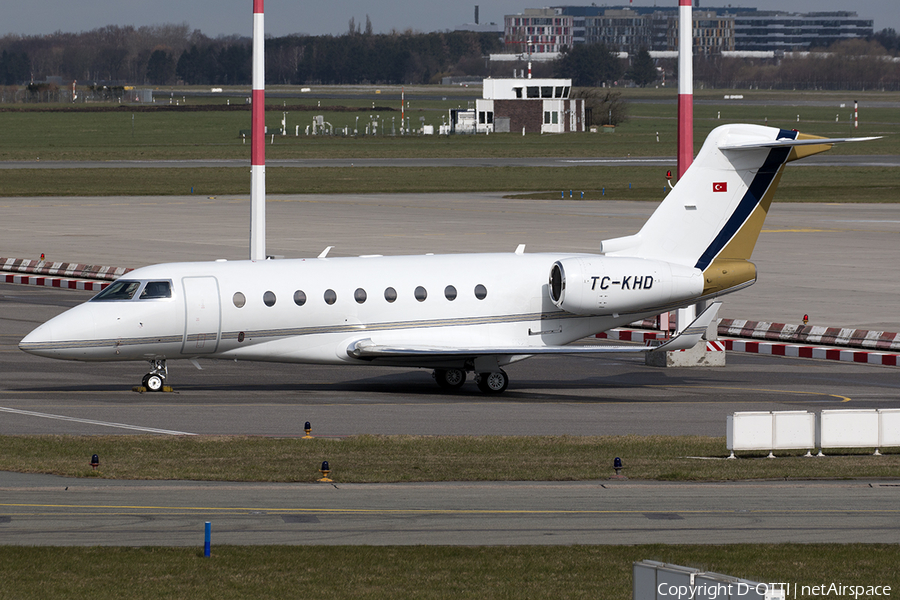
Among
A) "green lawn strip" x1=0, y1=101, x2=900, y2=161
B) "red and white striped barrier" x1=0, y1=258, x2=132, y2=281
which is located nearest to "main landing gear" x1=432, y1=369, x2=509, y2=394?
"red and white striped barrier" x1=0, y1=258, x2=132, y2=281

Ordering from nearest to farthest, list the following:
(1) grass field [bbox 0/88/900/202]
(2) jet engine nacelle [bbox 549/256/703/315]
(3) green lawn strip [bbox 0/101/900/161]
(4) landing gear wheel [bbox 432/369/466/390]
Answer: (2) jet engine nacelle [bbox 549/256/703/315], (4) landing gear wheel [bbox 432/369/466/390], (1) grass field [bbox 0/88/900/202], (3) green lawn strip [bbox 0/101/900/161]

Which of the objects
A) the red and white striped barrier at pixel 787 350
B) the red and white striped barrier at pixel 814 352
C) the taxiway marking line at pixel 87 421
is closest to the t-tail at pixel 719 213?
the red and white striped barrier at pixel 787 350

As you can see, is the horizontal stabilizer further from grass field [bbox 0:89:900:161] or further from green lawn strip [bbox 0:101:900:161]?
grass field [bbox 0:89:900:161]

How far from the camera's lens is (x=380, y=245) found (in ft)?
193

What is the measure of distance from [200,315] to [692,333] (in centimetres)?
1084

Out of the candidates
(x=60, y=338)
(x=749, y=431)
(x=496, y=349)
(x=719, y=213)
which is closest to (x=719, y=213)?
(x=719, y=213)

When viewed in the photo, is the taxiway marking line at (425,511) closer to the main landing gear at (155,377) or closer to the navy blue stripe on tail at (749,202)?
the main landing gear at (155,377)

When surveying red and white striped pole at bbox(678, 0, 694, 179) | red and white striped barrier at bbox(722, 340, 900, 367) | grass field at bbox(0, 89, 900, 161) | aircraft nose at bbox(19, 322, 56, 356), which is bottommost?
red and white striped barrier at bbox(722, 340, 900, 367)

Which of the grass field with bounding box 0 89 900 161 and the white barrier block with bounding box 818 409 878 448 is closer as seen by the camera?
the white barrier block with bounding box 818 409 878 448

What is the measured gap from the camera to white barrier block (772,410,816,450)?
2284 centimetres

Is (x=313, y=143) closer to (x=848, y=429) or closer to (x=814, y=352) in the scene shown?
(x=814, y=352)

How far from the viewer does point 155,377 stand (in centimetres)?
2986

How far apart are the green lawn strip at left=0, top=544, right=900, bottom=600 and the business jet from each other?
1283 centimetres

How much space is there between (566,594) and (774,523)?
464cm
